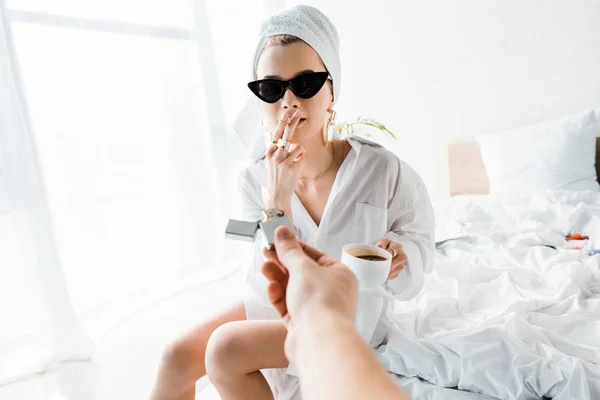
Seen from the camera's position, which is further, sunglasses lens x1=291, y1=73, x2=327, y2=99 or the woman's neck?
the woman's neck

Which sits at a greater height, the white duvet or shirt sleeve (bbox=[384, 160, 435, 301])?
shirt sleeve (bbox=[384, 160, 435, 301])

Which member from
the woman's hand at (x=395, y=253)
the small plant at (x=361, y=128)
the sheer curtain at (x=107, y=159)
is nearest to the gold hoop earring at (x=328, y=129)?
the woman's hand at (x=395, y=253)

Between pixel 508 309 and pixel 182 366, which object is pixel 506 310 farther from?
pixel 182 366

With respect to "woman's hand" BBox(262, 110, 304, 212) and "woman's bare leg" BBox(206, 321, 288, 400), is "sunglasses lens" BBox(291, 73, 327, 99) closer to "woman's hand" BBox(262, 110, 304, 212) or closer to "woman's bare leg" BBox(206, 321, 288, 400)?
"woman's hand" BBox(262, 110, 304, 212)

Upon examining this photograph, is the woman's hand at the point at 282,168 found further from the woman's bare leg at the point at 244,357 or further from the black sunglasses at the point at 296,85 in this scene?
the woman's bare leg at the point at 244,357

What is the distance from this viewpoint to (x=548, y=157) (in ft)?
8.23

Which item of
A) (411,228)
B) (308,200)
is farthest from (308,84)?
(411,228)

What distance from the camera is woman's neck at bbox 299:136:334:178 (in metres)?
1.35

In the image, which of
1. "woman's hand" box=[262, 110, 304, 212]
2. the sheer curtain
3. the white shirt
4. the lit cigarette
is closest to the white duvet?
the white shirt

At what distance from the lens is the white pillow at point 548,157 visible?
2.45m

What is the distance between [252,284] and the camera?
125 centimetres

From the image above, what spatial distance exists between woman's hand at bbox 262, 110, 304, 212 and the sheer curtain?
132 centimetres

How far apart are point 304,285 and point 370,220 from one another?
2.14 ft

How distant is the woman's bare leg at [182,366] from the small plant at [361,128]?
226 cm
